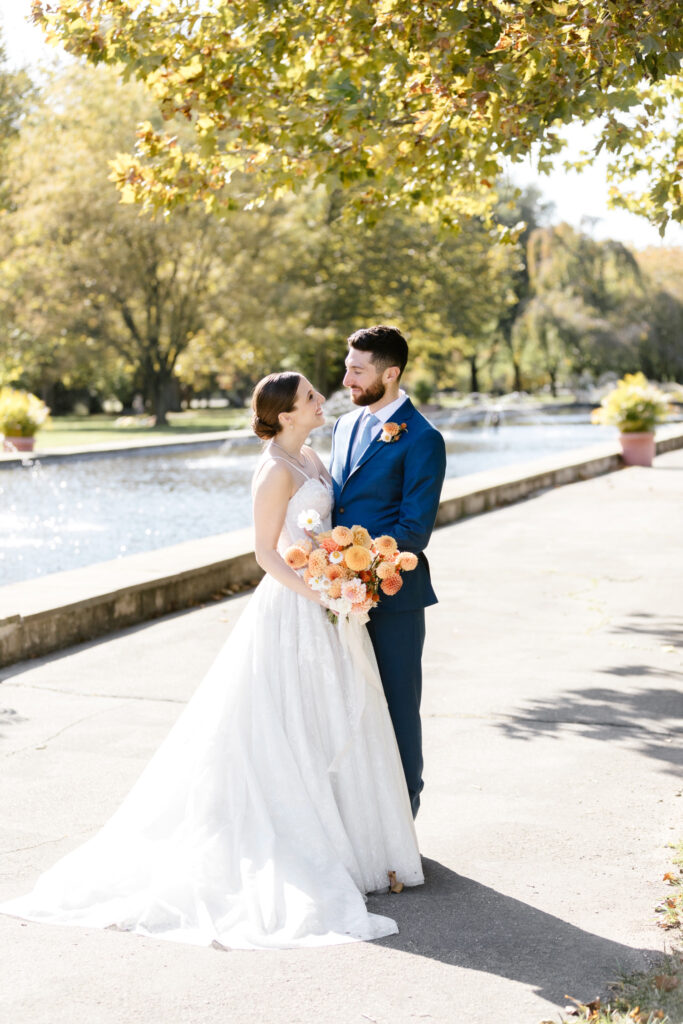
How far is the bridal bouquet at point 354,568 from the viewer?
13.5 feet

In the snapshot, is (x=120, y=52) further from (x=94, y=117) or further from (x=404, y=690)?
(x=94, y=117)

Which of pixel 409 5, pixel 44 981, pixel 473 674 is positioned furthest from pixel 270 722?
pixel 409 5

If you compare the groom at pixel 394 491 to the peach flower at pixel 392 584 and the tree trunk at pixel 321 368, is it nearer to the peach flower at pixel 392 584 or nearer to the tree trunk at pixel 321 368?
the peach flower at pixel 392 584

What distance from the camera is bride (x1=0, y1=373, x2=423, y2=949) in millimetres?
4047

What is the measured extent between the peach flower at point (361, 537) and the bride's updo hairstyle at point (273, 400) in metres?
0.57

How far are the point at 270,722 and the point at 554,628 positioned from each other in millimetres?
4756

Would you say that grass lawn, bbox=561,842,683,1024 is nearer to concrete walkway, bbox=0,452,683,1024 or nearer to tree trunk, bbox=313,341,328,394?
concrete walkway, bbox=0,452,683,1024

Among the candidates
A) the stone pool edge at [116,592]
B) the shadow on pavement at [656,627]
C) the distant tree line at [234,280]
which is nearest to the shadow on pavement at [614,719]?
the shadow on pavement at [656,627]

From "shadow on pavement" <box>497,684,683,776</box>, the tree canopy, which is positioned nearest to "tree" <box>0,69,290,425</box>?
the tree canopy

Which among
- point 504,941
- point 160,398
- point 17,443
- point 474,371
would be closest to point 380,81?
point 504,941

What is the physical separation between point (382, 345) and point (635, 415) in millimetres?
18616

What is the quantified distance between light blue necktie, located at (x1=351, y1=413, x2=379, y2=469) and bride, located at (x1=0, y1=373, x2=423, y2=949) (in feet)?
0.52

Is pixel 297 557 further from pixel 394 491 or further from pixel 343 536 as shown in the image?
pixel 394 491

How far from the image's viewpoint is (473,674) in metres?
7.43
